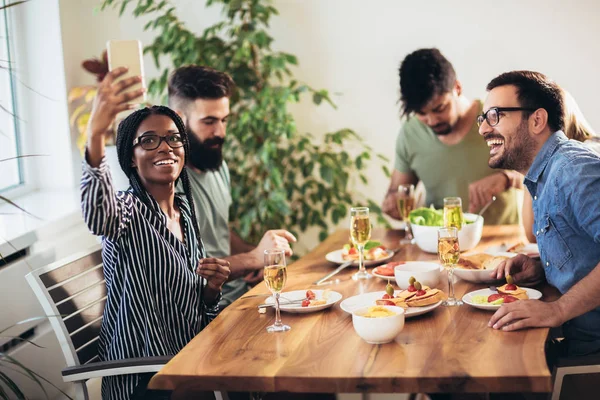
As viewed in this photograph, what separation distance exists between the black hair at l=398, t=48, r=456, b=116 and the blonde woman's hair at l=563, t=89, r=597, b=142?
0.98 meters

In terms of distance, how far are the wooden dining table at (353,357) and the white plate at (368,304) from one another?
0.02 meters

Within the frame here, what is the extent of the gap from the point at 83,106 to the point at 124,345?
5.88 feet

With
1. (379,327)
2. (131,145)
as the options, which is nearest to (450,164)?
(131,145)

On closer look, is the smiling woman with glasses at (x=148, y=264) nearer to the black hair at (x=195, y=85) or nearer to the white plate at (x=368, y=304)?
the white plate at (x=368, y=304)

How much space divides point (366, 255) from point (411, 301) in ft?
2.30

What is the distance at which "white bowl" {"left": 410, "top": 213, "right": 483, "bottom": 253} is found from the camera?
8.46 ft

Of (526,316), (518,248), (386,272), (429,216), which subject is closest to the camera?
(526,316)

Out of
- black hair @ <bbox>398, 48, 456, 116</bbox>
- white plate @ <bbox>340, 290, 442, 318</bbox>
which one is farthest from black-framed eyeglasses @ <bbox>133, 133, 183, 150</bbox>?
black hair @ <bbox>398, 48, 456, 116</bbox>

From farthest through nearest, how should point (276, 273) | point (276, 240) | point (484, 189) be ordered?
point (484, 189) → point (276, 240) → point (276, 273)

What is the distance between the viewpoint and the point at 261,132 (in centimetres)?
392

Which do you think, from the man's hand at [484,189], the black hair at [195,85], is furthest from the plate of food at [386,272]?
the black hair at [195,85]

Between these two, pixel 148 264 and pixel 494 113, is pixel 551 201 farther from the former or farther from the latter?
pixel 148 264

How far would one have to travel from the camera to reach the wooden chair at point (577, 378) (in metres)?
1.66

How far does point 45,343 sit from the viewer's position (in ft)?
9.71
